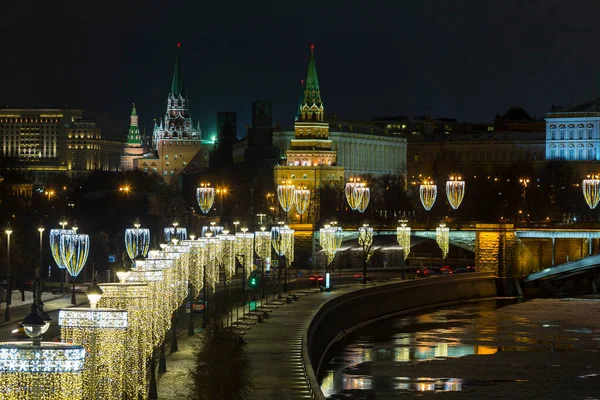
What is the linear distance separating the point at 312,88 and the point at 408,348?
A: 342 feet

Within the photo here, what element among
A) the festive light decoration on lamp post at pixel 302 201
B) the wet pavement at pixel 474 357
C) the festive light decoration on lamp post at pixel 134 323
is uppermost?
the festive light decoration on lamp post at pixel 302 201

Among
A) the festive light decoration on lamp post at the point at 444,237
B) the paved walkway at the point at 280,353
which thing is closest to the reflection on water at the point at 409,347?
the paved walkway at the point at 280,353

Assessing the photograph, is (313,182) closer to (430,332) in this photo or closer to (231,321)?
(430,332)

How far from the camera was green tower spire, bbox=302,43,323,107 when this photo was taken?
529ft

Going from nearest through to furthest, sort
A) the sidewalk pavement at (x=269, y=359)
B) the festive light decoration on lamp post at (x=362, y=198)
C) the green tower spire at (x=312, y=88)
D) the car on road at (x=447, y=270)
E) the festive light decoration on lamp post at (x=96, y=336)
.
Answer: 1. the festive light decoration on lamp post at (x=96, y=336)
2. the sidewalk pavement at (x=269, y=359)
3. the car on road at (x=447, y=270)
4. the festive light decoration on lamp post at (x=362, y=198)
5. the green tower spire at (x=312, y=88)

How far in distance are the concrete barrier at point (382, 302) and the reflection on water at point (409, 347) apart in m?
0.71

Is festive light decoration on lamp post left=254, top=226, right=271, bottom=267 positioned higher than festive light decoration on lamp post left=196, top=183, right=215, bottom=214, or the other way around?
festive light decoration on lamp post left=196, top=183, right=215, bottom=214

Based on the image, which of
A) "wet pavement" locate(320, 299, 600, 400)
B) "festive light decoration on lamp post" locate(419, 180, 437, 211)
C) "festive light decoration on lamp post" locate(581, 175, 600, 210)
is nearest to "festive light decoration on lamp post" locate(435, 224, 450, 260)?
"wet pavement" locate(320, 299, 600, 400)

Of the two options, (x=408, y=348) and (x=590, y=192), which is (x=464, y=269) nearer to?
(x=590, y=192)

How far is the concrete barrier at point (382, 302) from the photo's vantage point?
199ft

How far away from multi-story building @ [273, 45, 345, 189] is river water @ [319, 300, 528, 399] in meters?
83.2

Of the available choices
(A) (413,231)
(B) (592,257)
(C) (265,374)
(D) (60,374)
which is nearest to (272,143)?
(A) (413,231)

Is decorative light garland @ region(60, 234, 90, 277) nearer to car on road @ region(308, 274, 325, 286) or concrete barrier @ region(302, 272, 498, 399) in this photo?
concrete barrier @ region(302, 272, 498, 399)

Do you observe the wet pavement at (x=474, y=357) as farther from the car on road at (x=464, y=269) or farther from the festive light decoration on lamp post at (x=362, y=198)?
the festive light decoration on lamp post at (x=362, y=198)
